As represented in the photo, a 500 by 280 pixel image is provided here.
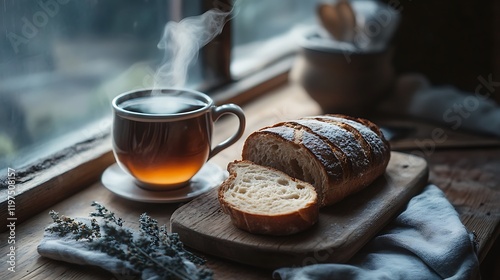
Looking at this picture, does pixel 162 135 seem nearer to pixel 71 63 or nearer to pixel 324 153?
pixel 324 153

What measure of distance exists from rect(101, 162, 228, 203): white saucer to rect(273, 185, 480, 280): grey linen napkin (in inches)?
13.1

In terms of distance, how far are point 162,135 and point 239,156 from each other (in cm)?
38

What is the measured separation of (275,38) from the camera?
238 cm

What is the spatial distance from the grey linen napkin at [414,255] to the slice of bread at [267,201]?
9 centimetres

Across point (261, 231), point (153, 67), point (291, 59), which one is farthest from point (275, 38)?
point (261, 231)

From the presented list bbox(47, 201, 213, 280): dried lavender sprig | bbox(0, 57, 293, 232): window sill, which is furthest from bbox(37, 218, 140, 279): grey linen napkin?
bbox(0, 57, 293, 232): window sill

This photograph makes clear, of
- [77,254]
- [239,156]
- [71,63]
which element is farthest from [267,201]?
[71,63]

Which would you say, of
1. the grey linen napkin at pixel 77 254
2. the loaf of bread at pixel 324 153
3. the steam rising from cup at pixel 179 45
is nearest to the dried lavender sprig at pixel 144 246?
the grey linen napkin at pixel 77 254

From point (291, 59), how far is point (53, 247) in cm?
141

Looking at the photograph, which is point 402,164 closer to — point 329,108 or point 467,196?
point 467,196

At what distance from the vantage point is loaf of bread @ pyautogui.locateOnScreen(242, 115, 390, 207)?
1.17 meters

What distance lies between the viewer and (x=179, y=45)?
57.9 inches

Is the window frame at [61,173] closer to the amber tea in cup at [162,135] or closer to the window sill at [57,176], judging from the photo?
the window sill at [57,176]

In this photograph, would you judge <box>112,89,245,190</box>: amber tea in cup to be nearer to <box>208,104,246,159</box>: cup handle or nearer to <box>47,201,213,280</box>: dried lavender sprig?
<box>208,104,246,159</box>: cup handle
